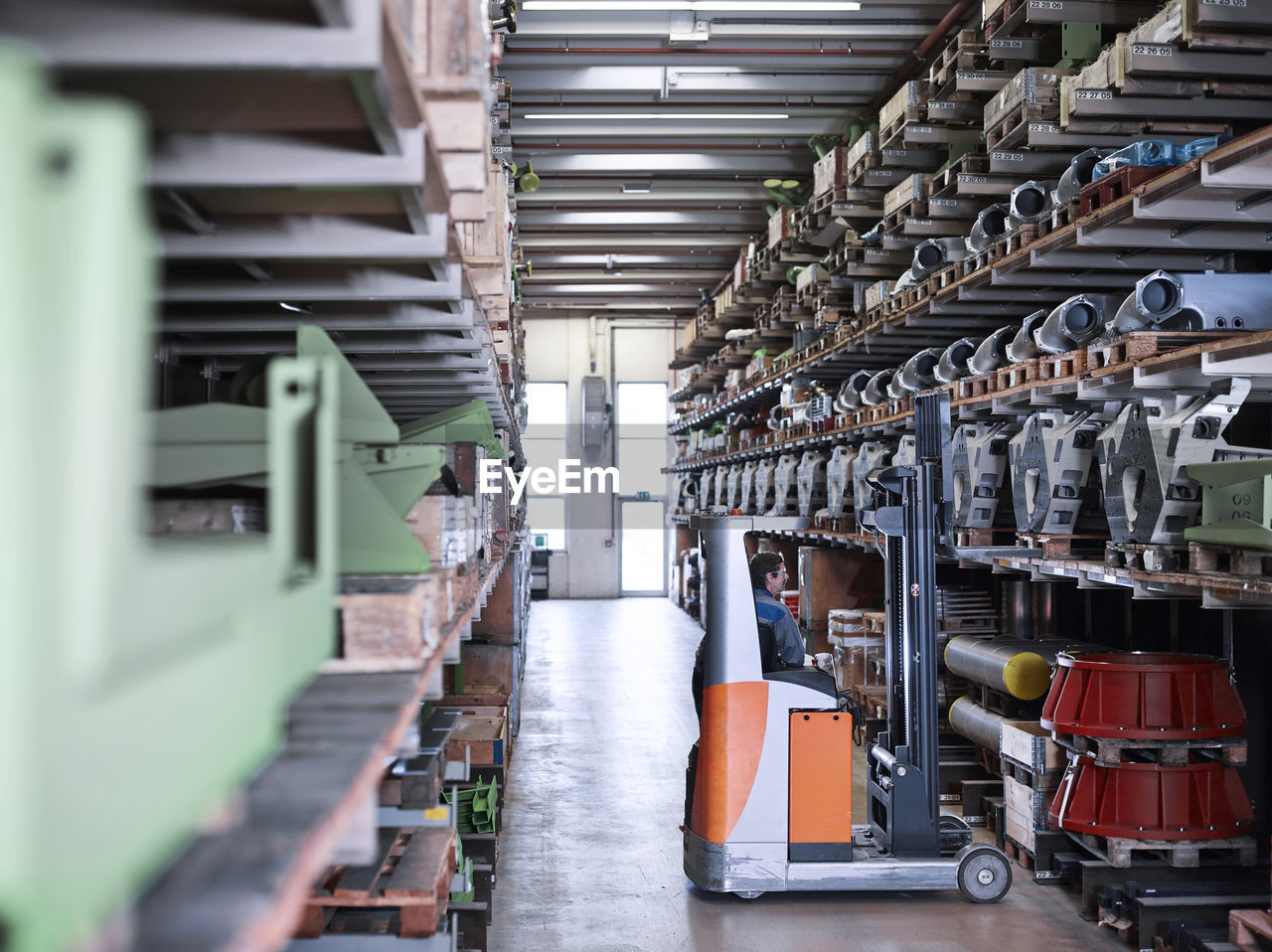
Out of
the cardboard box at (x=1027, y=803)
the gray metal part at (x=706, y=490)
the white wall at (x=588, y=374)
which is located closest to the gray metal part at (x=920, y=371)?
the cardboard box at (x=1027, y=803)

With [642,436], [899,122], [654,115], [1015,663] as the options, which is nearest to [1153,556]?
[1015,663]

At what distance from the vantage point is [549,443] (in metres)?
23.1

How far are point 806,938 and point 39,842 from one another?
5186 mm

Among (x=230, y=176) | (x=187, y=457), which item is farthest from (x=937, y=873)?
(x=230, y=176)

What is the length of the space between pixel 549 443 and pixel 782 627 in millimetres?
17262

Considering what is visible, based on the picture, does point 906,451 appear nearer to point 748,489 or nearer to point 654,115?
point 654,115

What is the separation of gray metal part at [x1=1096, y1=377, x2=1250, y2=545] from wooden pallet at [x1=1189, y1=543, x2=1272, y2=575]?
10.2 inches

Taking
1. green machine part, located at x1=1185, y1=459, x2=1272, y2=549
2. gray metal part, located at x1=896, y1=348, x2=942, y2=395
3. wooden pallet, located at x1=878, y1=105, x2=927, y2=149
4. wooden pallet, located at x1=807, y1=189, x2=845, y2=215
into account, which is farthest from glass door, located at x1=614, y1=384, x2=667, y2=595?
green machine part, located at x1=1185, y1=459, x2=1272, y2=549

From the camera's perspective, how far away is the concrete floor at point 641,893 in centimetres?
534

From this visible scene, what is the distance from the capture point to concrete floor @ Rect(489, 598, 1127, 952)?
5344 millimetres

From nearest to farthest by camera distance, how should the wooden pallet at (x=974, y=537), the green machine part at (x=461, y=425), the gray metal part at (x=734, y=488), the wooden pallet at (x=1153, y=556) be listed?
the wooden pallet at (x=1153, y=556)
the green machine part at (x=461, y=425)
the wooden pallet at (x=974, y=537)
the gray metal part at (x=734, y=488)

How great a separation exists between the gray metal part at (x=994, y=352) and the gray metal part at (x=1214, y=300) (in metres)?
1.74

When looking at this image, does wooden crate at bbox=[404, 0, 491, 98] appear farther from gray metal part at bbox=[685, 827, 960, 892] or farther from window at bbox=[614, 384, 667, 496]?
window at bbox=[614, 384, 667, 496]

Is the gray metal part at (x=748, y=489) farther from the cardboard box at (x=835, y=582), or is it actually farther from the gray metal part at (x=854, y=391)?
the gray metal part at (x=854, y=391)
